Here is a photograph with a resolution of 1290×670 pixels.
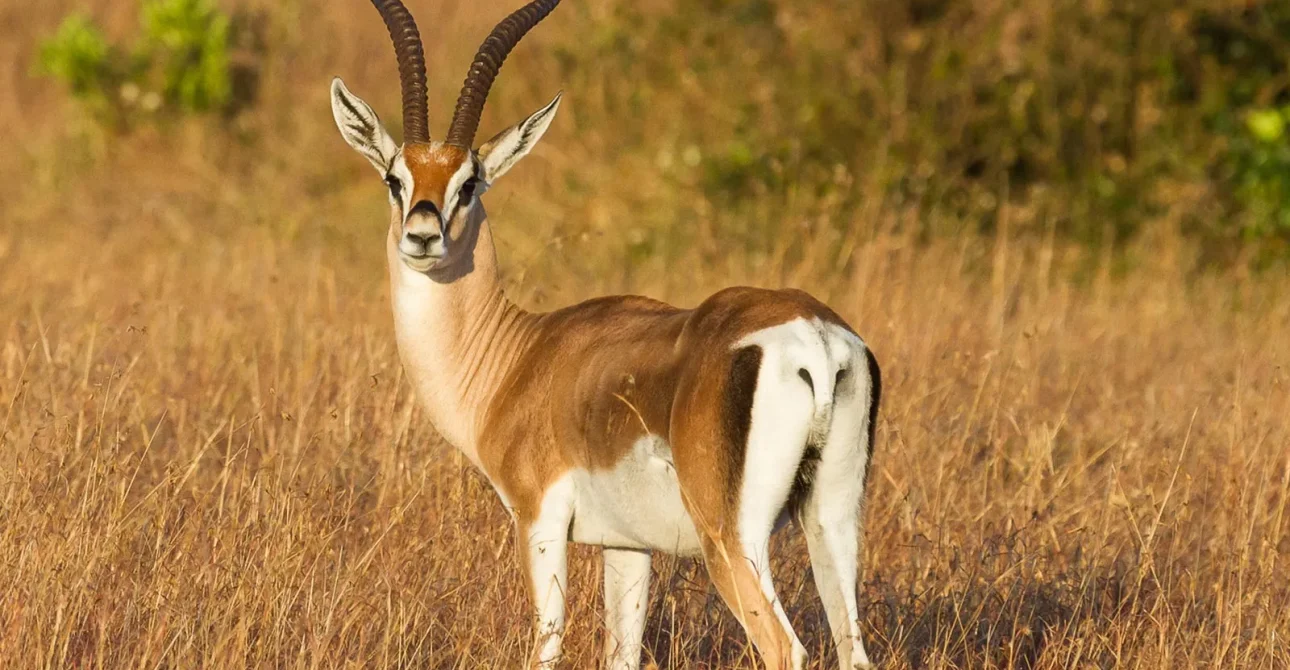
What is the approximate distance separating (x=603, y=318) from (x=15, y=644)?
5.44 ft

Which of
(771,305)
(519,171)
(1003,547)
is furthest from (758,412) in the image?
(519,171)

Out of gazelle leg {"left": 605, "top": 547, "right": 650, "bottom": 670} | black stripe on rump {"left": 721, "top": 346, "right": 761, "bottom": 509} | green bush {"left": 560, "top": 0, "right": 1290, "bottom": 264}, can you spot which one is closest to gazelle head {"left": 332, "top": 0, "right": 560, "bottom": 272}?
gazelle leg {"left": 605, "top": 547, "right": 650, "bottom": 670}

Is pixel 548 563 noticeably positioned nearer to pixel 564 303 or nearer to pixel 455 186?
pixel 455 186

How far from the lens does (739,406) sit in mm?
3832

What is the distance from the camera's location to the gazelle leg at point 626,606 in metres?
4.72

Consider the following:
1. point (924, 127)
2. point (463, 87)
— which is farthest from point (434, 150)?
point (924, 127)

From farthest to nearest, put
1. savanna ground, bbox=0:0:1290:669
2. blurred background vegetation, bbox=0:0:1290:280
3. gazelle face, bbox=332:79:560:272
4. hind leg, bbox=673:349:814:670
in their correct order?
1. blurred background vegetation, bbox=0:0:1290:280
2. gazelle face, bbox=332:79:560:272
3. savanna ground, bbox=0:0:1290:669
4. hind leg, bbox=673:349:814:670

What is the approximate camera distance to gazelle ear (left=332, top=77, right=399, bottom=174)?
5293 millimetres

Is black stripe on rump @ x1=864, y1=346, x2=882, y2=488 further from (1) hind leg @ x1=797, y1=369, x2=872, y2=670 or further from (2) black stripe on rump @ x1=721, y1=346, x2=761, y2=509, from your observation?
(2) black stripe on rump @ x1=721, y1=346, x2=761, y2=509

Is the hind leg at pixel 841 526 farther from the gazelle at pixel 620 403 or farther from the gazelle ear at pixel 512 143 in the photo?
the gazelle ear at pixel 512 143

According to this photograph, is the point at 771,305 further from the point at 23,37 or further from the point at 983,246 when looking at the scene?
the point at 23,37

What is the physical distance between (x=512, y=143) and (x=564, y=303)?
395cm

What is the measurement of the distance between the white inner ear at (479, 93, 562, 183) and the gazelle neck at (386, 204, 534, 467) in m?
0.17

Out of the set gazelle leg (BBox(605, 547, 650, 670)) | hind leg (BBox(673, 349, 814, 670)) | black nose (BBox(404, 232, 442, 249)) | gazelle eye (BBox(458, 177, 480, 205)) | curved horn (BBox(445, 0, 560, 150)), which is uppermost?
curved horn (BBox(445, 0, 560, 150))
